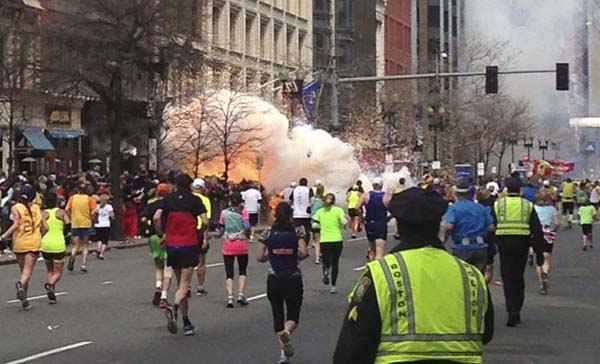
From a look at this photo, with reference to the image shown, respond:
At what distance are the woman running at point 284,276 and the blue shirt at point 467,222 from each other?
2519 mm

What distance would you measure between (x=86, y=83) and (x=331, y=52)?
3846 cm

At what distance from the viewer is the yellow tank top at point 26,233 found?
1688cm

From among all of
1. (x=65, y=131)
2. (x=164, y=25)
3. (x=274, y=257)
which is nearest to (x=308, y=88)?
(x=65, y=131)

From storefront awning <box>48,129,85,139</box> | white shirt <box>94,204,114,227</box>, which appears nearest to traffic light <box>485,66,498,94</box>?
white shirt <box>94,204,114,227</box>

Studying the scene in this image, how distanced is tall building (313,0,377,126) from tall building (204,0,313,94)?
1195mm

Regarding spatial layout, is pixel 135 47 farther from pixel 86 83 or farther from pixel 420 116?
pixel 420 116

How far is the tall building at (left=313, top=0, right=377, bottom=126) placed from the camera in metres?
66.3

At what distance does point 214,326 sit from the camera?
14.5 metres

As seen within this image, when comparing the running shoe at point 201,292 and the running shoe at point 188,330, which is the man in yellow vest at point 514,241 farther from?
the running shoe at point 201,292

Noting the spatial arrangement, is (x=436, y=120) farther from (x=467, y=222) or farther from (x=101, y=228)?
(x=467, y=222)

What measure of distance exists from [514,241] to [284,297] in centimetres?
345

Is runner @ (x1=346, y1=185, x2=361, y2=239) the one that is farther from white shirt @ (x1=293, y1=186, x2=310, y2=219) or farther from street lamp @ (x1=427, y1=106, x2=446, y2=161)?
street lamp @ (x1=427, y1=106, x2=446, y2=161)

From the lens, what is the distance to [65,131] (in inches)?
1871

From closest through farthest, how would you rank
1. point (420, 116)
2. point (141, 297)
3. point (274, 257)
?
point (274, 257)
point (141, 297)
point (420, 116)
